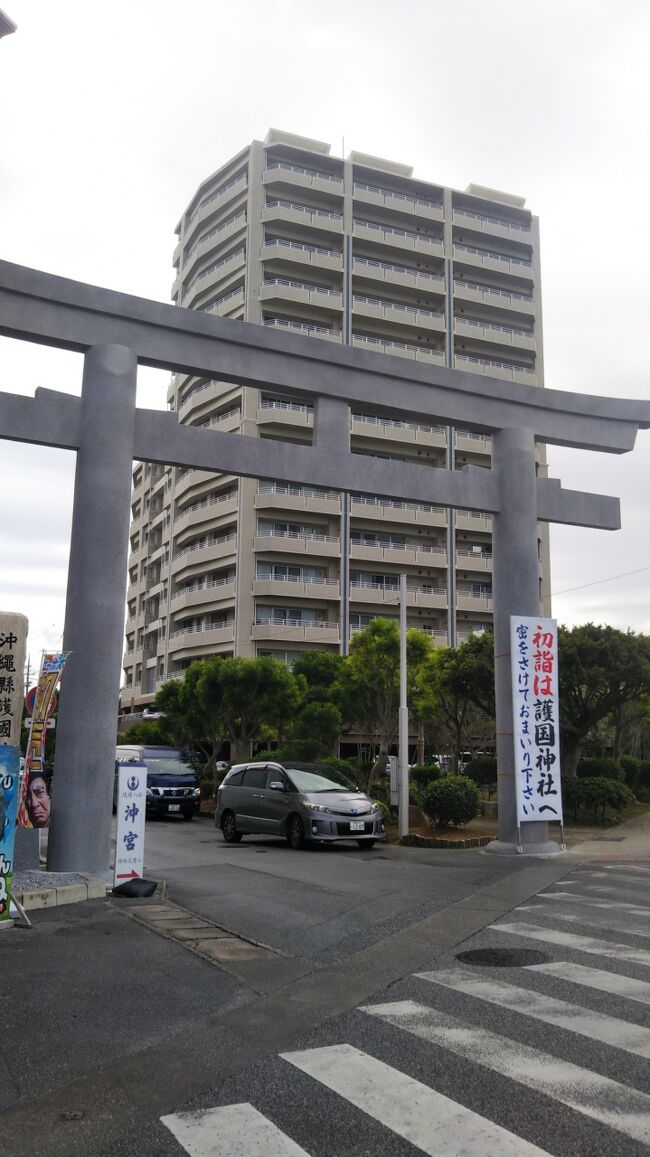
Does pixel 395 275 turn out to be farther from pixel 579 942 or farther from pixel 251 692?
pixel 579 942

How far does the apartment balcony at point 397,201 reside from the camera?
5684cm

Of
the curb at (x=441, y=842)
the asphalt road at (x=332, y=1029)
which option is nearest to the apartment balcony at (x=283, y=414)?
the curb at (x=441, y=842)

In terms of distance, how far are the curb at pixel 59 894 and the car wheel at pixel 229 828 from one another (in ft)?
24.8

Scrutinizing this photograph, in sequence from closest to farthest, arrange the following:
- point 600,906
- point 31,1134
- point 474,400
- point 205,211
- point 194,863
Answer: point 31,1134, point 600,906, point 194,863, point 474,400, point 205,211

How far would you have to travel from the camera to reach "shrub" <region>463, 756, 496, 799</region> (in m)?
23.9

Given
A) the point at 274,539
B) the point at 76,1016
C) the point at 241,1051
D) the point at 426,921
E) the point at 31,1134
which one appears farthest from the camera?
the point at 274,539

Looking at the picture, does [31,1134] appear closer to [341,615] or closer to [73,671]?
[73,671]

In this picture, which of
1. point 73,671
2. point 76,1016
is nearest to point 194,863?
point 73,671

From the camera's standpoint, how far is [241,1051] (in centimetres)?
441

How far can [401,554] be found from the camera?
53750 mm

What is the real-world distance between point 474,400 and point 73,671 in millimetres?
7618

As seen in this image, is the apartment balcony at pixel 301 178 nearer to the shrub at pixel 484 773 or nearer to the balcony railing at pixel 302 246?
the balcony railing at pixel 302 246

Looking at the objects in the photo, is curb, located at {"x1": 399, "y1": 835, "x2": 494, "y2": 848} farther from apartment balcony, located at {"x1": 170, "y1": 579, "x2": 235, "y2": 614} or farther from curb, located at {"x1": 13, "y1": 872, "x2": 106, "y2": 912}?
apartment balcony, located at {"x1": 170, "y1": 579, "x2": 235, "y2": 614}

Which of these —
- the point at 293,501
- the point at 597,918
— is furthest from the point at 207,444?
the point at 293,501
